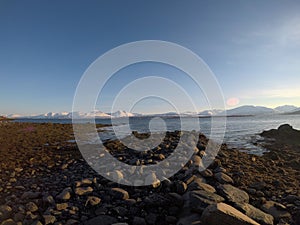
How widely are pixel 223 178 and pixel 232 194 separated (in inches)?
51.0

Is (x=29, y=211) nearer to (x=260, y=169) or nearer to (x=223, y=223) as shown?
(x=223, y=223)

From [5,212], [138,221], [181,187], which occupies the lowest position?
[138,221]

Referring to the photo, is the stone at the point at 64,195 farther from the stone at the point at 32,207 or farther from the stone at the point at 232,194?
the stone at the point at 232,194

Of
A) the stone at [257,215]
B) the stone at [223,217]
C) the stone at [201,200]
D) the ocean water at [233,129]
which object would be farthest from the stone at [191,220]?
the ocean water at [233,129]

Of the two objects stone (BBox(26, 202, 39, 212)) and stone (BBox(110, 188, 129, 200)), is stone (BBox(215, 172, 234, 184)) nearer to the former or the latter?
stone (BBox(110, 188, 129, 200))

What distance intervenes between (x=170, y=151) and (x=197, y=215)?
6.43 m

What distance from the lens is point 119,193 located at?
702 cm

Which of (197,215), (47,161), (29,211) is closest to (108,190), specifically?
(29,211)

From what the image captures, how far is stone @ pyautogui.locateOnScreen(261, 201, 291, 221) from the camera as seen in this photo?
579cm

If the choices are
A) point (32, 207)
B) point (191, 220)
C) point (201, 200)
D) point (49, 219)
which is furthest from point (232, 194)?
point (32, 207)

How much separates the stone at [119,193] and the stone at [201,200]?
6.75 ft

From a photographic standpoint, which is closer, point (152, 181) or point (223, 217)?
point (223, 217)

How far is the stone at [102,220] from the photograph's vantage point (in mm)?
5754

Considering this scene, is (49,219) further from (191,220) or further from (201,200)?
(201,200)
